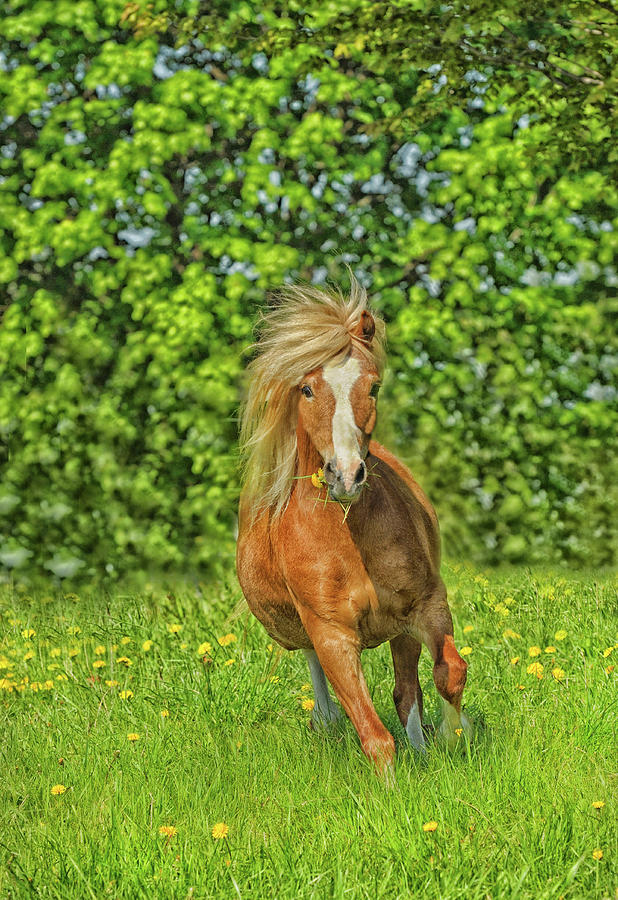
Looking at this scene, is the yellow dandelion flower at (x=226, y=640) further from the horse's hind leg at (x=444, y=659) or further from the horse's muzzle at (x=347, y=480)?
the horse's muzzle at (x=347, y=480)

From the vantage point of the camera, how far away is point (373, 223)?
24.0 ft

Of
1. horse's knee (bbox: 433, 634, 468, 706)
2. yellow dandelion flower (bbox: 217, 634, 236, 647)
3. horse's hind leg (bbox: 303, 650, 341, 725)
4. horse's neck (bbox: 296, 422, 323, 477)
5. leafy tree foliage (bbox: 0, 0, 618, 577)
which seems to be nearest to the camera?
horse's knee (bbox: 433, 634, 468, 706)

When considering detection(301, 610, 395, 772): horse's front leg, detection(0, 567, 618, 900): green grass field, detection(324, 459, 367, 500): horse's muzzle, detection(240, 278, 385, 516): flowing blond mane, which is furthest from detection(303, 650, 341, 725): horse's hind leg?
detection(324, 459, 367, 500): horse's muzzle

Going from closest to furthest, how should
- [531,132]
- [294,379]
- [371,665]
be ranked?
[294,379] → [371,665] → [531,132]

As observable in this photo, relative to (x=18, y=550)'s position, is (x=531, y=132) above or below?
above

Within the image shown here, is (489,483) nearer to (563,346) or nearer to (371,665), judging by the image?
(563,346)

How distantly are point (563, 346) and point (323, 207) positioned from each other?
187cm

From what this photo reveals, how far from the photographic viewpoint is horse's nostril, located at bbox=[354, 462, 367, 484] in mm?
3061

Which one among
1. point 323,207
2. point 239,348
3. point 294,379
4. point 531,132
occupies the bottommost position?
point 239,348

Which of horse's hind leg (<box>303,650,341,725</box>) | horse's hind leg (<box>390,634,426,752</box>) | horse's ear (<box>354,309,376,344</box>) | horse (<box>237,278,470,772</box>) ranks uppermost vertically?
horse's ear (<box>354,309,376,344</box>)

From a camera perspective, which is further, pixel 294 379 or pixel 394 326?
pixel 394 326

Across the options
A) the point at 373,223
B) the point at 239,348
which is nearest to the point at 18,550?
the point at 239,348

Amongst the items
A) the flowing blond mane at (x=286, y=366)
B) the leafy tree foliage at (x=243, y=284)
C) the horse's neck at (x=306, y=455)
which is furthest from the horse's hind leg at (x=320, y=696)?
the leafy tree foliage at (x=243, y=284)

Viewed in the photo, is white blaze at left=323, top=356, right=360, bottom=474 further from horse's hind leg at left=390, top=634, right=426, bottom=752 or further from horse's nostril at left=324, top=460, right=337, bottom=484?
horse's hind leg at left=390, top=634, right=426, bottom=752
